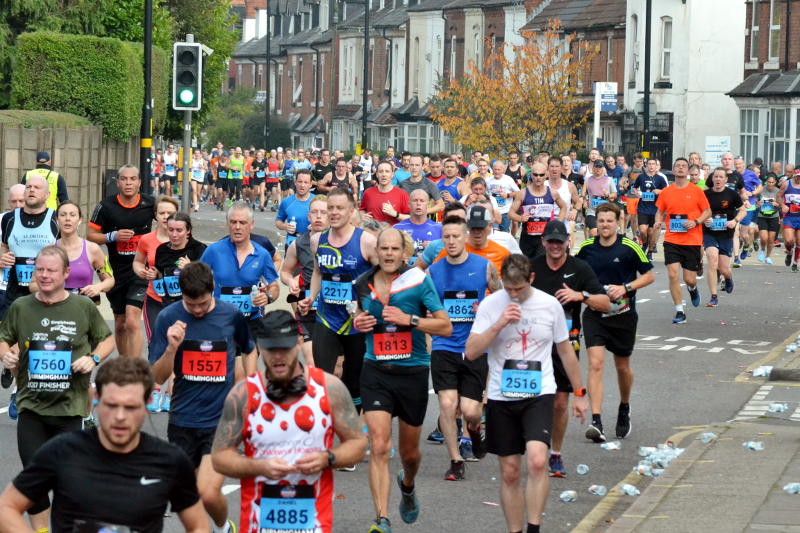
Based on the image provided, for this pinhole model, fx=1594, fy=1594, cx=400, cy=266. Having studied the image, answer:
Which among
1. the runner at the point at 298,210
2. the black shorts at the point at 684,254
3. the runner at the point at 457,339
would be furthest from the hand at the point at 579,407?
the black shorts at the point at 684,254

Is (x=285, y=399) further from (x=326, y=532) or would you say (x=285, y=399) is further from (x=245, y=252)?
(x=245, y=252)

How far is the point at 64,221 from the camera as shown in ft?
40.0

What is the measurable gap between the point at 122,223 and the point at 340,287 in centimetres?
374

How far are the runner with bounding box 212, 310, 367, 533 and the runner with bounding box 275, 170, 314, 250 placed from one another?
945cm

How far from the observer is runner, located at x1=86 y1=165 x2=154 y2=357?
45.2ft

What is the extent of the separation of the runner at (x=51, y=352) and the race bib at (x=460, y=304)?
97.1 inches

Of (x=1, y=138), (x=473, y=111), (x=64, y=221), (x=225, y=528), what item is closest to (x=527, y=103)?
(x=473, y=111)

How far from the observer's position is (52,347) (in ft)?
28.2

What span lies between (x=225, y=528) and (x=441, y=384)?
2.66m

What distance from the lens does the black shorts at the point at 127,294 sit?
45.1 feet

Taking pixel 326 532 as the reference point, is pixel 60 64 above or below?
above

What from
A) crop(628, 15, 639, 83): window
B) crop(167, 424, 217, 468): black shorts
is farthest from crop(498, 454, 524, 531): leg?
crop(628, 15, 639, 83): window

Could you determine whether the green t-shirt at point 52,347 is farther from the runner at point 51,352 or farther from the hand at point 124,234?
the hand at point 124,234

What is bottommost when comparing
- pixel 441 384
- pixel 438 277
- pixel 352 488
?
pixel 352 488
